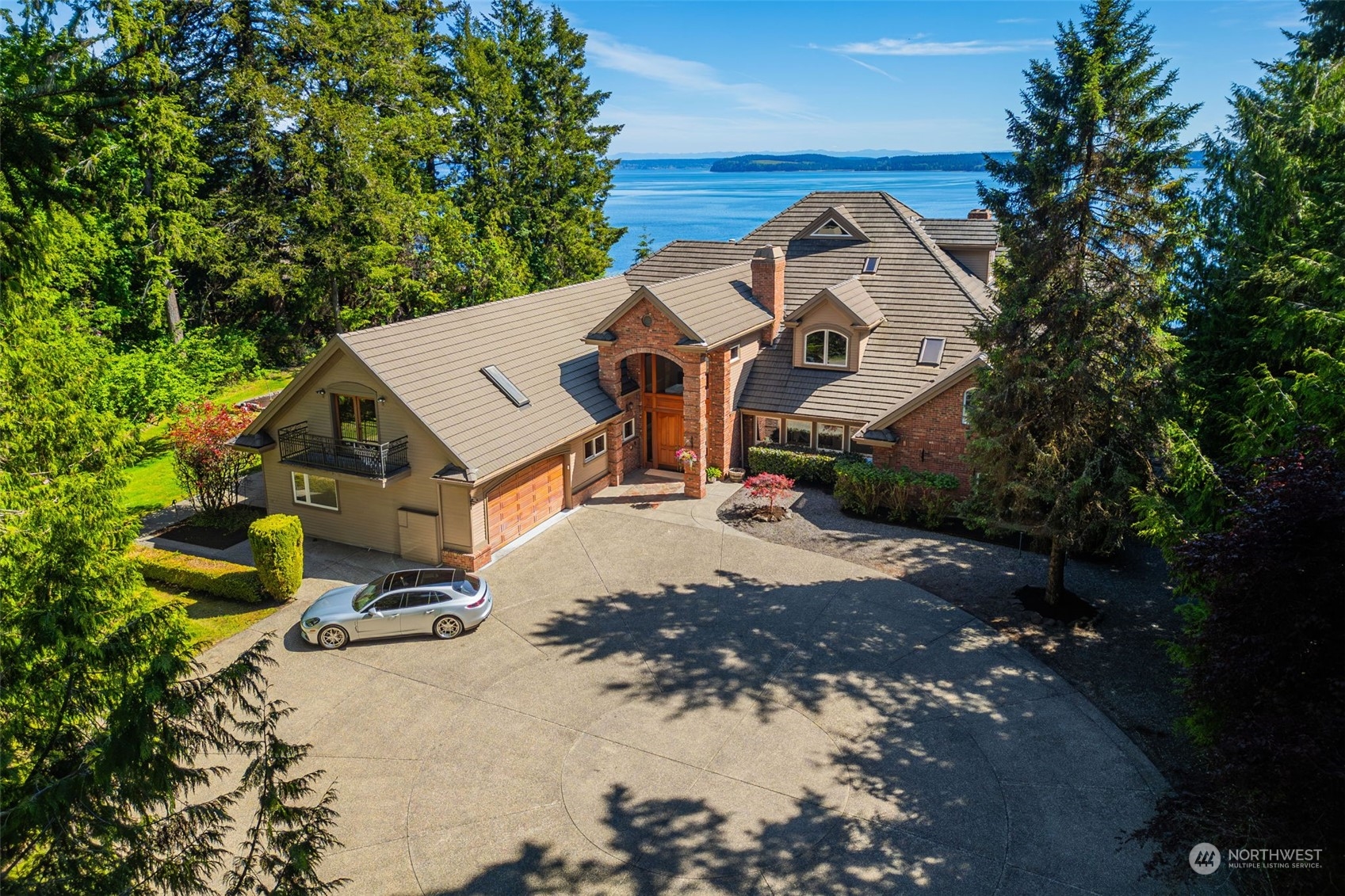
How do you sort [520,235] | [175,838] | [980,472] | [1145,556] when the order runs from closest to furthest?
[175,838] → [980,472] → [1145,556] → [520,235]

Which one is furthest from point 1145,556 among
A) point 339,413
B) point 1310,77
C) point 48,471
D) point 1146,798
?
point 48,471

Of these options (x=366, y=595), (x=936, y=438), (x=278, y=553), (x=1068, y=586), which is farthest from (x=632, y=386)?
(x=1068, y=586)

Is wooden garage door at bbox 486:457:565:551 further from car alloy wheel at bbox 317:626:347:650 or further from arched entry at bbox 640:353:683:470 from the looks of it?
car alloy wheel at bbox 317:626:347:650

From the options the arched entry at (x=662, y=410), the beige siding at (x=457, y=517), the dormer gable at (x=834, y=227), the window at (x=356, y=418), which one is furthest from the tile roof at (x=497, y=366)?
the dormer gable at (x=834, y=227)

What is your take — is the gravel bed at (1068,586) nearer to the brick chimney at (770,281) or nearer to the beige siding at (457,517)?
the brick chimney at (770,281)

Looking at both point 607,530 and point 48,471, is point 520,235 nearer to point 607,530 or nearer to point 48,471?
point 607,530
